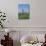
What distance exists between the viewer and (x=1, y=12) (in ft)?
13.9

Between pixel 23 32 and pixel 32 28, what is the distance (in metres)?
0.30

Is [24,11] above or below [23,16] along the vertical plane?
above

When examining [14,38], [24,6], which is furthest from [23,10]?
[14,38]

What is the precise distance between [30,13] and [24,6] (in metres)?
0.28

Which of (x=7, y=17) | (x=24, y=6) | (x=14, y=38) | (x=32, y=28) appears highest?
(x=24, y=6)

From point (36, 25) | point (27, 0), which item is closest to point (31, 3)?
point (27, 0)

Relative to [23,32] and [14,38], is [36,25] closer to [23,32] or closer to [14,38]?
[23,32]

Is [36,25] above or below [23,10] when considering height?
below

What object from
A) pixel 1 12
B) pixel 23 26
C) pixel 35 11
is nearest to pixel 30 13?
pixel 35 11

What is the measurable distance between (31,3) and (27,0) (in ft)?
0.49

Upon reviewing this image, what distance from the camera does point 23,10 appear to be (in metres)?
4.30

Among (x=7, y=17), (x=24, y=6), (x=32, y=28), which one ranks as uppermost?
(x=24, y=6)

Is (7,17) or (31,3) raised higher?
(31,3)

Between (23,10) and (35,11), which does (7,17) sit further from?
(35,11)
